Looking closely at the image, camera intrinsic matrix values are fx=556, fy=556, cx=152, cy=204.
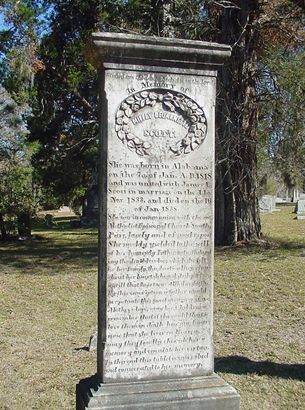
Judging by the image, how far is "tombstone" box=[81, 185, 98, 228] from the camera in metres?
25.2

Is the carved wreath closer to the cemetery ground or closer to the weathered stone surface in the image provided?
the weathered stone surface

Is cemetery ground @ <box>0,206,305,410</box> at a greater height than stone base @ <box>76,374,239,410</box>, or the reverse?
stone base @ <box>76,374,239,410</box>

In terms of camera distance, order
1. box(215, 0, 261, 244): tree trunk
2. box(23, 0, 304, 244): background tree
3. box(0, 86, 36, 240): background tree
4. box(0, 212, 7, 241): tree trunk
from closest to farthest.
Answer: box(23, 0, 304, 244): background tree < box(215, 0, 261, 244): tree trunk < box(0, 86, 36, 240): background tree < box(0, 212, 7, 241): tree trunk

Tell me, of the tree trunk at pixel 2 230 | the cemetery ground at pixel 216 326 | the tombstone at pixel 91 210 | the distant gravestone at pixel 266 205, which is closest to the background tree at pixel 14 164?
the tree trunk at pixel 2 230

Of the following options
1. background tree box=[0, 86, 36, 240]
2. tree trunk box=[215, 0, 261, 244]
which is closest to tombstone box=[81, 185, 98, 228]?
background tree box=[0, 86, 36, 240]

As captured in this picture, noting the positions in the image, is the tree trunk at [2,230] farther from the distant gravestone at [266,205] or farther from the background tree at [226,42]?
the distant gravestone at [266,205]

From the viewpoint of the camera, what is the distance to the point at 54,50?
15930 millimetres

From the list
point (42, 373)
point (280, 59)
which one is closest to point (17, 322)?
point (42, 373)

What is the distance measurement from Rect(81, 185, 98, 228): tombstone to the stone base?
2076cm

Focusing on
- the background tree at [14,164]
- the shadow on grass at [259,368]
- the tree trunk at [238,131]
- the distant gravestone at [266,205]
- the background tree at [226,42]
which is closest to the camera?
the shadow on grass at [259,368]

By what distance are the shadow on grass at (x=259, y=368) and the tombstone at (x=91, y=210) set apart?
19.0 meters

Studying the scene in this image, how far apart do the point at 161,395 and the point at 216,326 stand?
3626mm

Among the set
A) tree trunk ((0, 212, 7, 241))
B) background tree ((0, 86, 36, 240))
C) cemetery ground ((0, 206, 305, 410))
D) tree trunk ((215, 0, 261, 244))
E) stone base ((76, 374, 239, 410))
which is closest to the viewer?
stone base ((76, 374, 239, 410))

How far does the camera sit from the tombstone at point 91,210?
2520 cm
